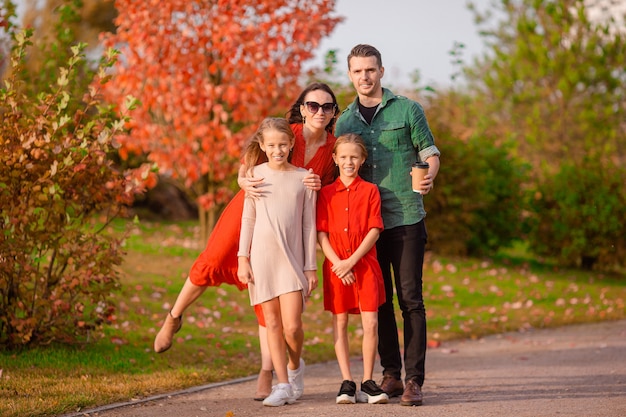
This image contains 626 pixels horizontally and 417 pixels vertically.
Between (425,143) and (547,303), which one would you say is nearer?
(425,143)

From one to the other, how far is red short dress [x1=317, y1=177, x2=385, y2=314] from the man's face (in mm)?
569

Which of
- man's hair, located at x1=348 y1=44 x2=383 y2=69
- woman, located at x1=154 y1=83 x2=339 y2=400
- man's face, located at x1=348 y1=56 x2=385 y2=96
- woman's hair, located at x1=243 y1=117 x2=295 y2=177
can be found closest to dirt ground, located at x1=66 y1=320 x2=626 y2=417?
woman, located at x1=154 y1=83 x2=339 y2=400

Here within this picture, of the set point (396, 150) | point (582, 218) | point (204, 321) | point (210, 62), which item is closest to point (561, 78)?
point (582, 218)

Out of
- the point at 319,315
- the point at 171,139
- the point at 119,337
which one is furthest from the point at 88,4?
the point at 119,337

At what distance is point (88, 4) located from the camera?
19.6 meters

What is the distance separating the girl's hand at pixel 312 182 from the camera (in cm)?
514

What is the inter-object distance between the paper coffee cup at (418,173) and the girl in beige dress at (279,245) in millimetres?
607

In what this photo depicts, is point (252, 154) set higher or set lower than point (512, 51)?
lower

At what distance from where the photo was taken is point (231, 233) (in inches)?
213

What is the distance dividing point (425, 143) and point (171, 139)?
7434 mm

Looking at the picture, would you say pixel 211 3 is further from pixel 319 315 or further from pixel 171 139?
pixel 319 315

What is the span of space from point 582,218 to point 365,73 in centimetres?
935

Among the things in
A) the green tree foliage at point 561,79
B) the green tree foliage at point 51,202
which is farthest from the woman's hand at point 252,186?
the green tree foliage at point 561,79

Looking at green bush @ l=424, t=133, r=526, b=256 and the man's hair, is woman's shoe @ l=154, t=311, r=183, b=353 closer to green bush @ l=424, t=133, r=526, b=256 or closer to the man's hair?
the man's hair
